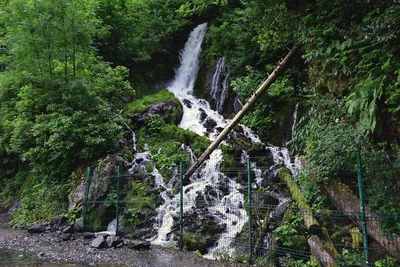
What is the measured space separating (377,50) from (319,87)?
2369 mm

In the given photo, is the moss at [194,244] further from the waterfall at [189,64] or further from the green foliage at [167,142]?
the waterfall at [189,64]

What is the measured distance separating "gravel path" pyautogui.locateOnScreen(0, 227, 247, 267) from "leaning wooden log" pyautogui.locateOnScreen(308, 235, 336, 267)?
1.69m

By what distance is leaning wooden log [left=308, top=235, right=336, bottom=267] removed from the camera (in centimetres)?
574

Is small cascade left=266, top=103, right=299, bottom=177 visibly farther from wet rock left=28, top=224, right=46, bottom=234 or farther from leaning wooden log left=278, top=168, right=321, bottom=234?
wet rock left=28, top=224, right=46, bottom=234

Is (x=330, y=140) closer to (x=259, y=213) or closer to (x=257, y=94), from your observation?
(x=259, y=213)

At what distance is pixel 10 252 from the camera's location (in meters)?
8.21

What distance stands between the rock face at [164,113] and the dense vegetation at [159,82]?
31cm

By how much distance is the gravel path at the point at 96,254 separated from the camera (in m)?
7.23

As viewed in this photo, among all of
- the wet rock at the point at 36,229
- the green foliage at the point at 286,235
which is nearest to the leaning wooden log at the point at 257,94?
the green foliage at the point at 286,235

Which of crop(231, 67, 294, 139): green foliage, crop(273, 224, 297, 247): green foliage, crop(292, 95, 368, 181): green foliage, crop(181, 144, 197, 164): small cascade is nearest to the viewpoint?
crop(292, 95, 368, 181): green foliage

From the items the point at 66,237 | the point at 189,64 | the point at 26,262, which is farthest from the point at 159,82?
the point at 26,262

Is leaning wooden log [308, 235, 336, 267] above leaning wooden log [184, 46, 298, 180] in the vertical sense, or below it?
below

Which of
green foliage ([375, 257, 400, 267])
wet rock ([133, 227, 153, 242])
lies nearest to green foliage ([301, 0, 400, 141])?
green foliage ([375, 257, 400, 267])

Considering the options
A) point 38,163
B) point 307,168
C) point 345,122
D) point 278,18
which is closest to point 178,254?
point 307,168
